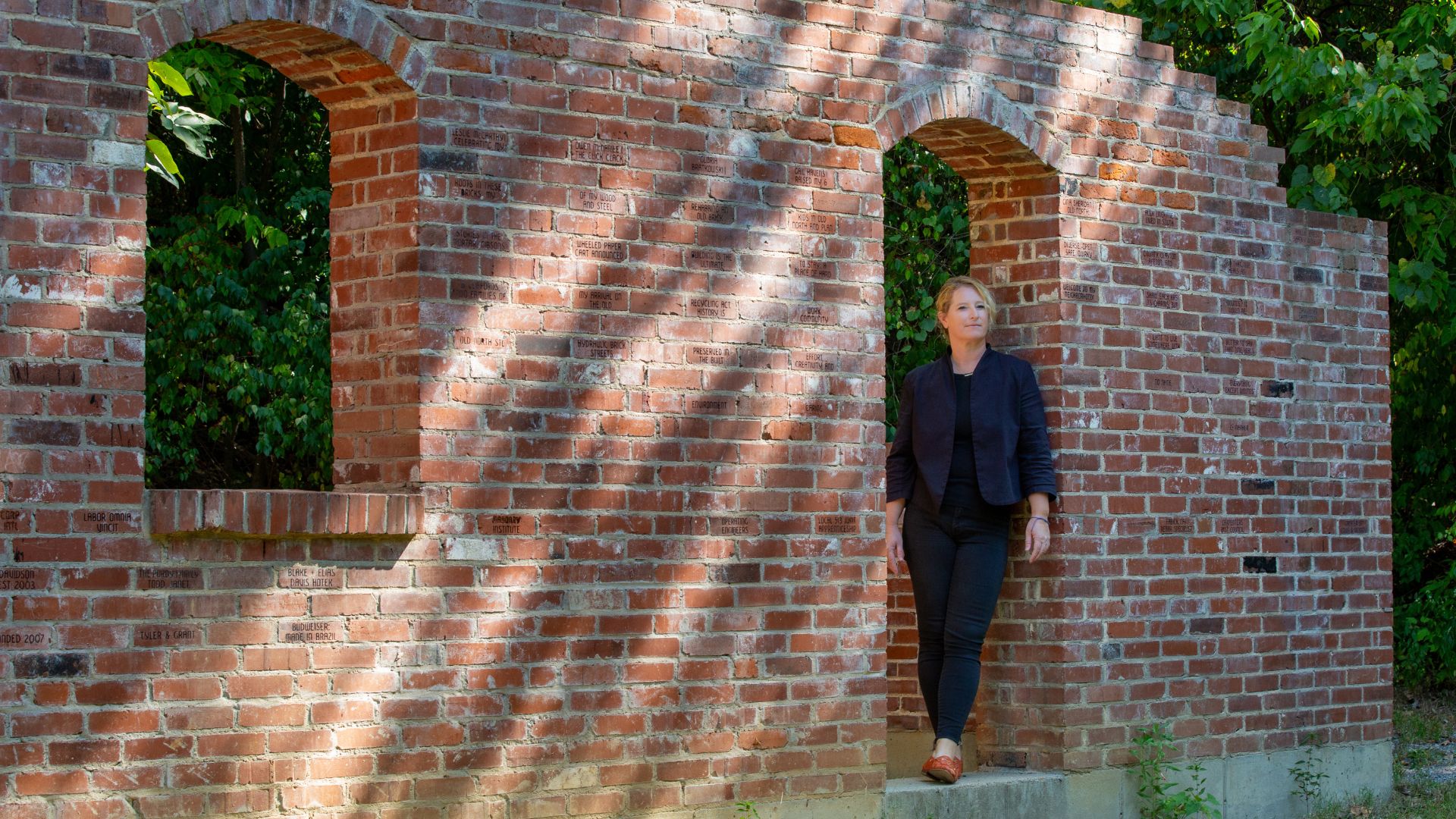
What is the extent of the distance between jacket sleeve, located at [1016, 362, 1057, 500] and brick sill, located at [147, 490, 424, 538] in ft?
8.44

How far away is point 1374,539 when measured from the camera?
7.91 meters

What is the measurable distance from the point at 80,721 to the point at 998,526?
136 inches

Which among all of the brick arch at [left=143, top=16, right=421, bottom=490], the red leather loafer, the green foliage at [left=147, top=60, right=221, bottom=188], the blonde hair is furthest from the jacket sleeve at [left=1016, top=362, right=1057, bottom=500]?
the green foliage at [left=147, top=60, right=221, bottom=188]

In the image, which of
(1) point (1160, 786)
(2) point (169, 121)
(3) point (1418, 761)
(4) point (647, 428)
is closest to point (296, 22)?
(4) point (647, 428)

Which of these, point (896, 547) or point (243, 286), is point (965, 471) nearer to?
point (896, 547)

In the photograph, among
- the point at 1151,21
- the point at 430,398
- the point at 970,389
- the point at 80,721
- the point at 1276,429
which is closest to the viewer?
the point at 80,721

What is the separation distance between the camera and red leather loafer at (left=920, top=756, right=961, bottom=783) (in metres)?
6.29

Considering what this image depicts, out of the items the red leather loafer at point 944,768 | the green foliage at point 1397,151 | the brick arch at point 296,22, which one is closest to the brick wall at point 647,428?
the brick arch at point 296,22

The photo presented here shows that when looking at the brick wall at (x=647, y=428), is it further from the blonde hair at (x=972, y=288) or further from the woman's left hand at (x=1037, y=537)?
the blonde hair at (x=972, y=288)

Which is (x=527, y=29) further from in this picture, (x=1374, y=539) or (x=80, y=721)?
(x=1374, y=539)

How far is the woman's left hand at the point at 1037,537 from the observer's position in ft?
21.4

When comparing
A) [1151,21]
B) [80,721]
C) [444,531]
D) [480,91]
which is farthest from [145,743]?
[1151,21]

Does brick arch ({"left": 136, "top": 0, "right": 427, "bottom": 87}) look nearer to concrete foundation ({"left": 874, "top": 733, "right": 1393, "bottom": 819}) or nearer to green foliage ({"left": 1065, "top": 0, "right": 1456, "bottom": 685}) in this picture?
→ concrete foundation ({"left": 874, "top": 733, "right": 1393, "bottom": 819})

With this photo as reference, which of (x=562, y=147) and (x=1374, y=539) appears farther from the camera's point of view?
(x=1374, y=539)
